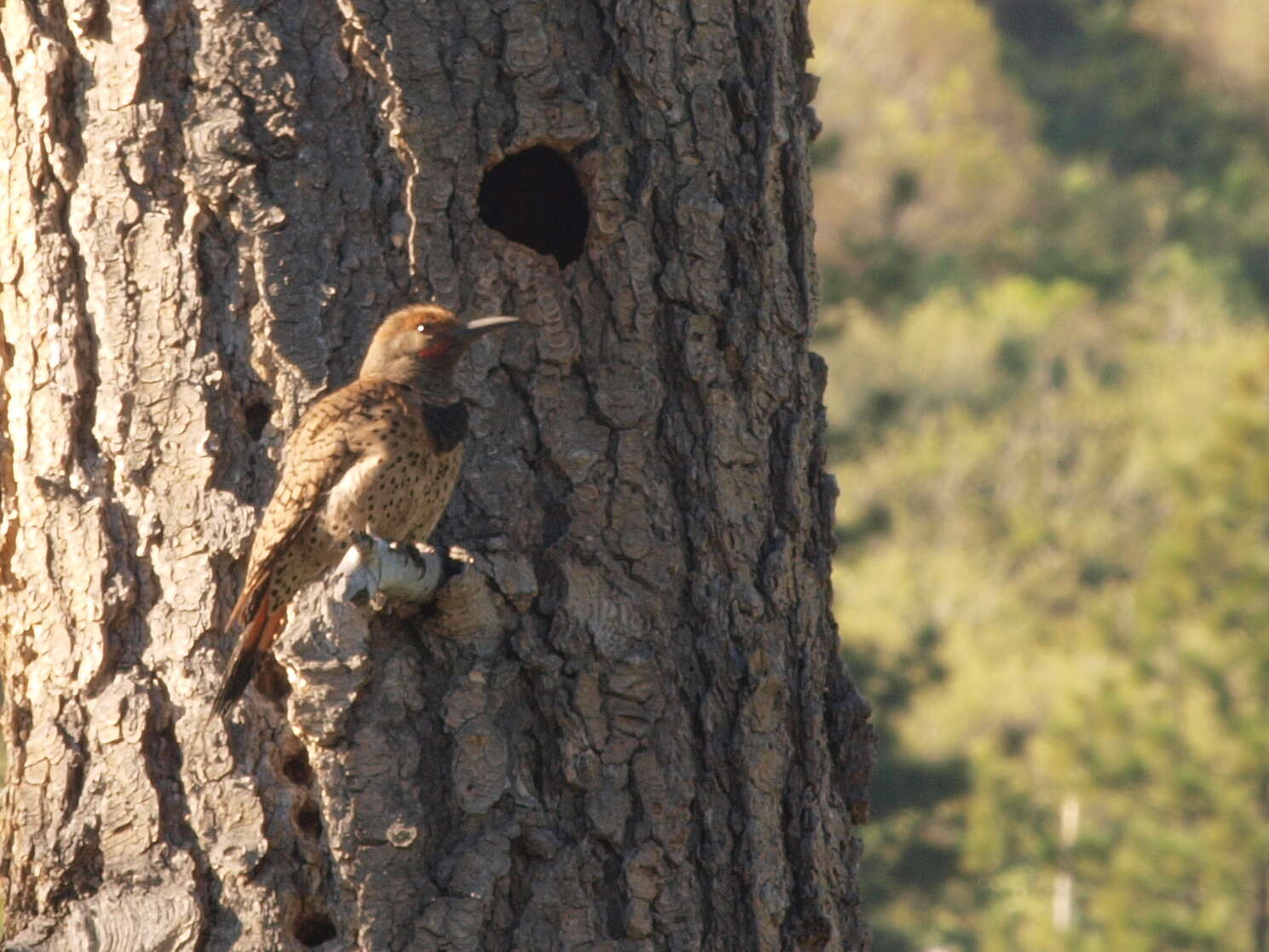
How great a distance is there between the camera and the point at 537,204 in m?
3.67

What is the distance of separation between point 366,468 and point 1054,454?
4014cm

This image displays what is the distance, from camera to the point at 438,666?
11.0 ft

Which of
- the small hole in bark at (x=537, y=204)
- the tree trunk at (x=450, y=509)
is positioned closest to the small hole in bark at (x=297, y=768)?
the tree trunk at (x=450, y=509)

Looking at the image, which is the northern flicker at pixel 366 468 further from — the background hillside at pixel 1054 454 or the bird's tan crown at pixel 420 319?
the background hillside at pixel 1054 454

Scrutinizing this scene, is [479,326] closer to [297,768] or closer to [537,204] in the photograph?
[537,204]

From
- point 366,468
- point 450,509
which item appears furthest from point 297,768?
point 366,468

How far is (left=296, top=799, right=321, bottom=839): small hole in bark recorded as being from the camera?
3.29m

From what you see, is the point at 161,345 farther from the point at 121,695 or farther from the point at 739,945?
the point at 739,945

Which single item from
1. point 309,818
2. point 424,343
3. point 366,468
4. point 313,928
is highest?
point 424,343

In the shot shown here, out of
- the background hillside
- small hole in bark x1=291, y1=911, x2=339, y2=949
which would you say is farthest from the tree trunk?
the background hillside

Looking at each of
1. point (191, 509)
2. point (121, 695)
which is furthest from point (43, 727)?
point (191, 509)

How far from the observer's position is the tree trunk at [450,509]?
3285 millimetres

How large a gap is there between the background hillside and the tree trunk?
12.4 metres

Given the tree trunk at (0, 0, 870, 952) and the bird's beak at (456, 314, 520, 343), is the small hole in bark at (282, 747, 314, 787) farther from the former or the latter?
the bird's beak at (456, 314, 520, 343)
